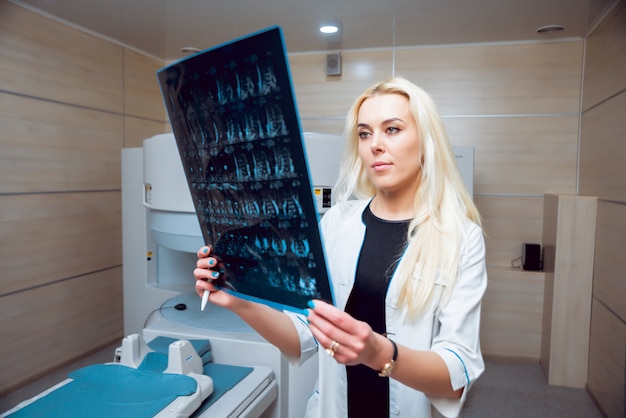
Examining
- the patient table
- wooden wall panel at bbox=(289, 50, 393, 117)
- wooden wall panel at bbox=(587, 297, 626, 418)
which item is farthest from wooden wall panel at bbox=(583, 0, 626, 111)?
the patient table

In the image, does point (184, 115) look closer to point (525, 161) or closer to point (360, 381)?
point (360, 381)

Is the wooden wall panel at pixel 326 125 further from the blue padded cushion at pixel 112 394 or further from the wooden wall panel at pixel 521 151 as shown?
the blue padded cushion at pixel 112 394

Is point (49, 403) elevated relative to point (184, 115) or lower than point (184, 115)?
lower

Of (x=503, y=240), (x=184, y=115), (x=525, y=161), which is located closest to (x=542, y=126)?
(x=525, y=161)

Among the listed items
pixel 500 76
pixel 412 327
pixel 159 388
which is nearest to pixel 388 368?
pixel 412 327

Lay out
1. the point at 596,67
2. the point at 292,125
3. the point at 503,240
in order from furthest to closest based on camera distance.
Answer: the point at 503,240
the point at 596,67
the point at 292,125

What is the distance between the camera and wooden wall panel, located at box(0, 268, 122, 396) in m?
2.94

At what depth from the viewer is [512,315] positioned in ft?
11.9

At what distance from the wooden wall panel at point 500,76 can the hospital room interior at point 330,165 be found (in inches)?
0.5

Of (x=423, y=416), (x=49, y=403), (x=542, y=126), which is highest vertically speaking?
(x=542, y=126)

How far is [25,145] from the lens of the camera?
2990 millimetres

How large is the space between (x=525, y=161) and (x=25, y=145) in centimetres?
362

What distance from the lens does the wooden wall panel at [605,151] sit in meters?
2.64

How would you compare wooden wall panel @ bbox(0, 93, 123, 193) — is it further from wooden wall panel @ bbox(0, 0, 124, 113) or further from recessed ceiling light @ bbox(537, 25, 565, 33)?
recessed ceiling light @ bbox(537, 25, 565, 33)
